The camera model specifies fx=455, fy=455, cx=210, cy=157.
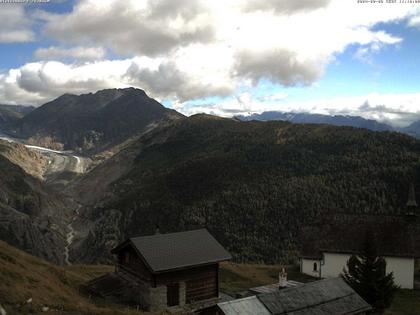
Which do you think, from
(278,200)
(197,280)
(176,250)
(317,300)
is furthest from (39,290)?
(278,200)

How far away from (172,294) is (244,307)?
36.4 ft

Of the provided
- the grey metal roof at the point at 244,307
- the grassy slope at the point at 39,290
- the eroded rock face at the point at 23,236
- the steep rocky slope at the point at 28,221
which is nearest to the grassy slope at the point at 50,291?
the grassy slope at the point at 39,290

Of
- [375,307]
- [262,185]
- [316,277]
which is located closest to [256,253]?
[262,185]

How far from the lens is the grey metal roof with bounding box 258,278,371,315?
28094 mm

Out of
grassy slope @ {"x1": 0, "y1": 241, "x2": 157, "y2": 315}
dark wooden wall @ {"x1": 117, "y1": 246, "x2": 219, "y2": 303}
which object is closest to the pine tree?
dark wooden wall @ {"x1": 117, "y1": 246, "x2": 219, "y2": 303}

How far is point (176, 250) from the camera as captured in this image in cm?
3725

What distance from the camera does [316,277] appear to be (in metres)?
55.3

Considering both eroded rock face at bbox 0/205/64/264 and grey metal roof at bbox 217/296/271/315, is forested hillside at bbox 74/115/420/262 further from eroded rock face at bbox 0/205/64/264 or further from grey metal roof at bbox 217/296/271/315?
grey metal roof at bbox 217/296/271/315

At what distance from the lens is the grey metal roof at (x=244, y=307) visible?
26281mm

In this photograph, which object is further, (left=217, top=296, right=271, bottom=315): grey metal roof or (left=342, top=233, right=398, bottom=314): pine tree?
(left=342, top=233, right=398, bottom=314): pine tree

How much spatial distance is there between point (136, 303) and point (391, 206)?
130 meters

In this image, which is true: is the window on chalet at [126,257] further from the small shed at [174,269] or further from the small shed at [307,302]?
the small shed at [307,302]

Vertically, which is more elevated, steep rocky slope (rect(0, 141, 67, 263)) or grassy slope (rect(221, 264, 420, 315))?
grassy slope (rect(221, 264, 420, 315))

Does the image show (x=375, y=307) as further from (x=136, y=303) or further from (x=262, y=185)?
(x=262, y=185)
